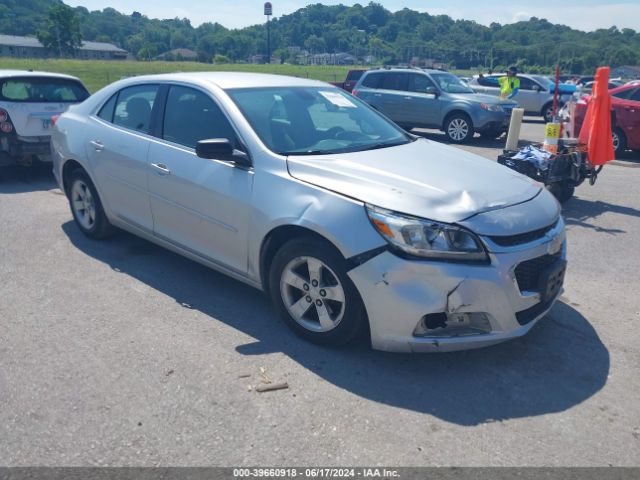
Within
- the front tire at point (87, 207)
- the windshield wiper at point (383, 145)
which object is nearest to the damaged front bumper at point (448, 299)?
the windshield wiper at point (383, 145)

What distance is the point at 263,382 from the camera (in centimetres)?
350

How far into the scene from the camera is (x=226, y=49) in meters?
121

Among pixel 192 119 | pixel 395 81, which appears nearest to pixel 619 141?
pixel 395 81

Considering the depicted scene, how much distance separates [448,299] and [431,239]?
0.35 meters

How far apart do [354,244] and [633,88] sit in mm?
10735

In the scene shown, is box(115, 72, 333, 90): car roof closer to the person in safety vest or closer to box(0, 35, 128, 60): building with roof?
the person in safety vest

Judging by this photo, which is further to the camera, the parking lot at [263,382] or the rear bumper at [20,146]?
the rear bumper at [20,146]

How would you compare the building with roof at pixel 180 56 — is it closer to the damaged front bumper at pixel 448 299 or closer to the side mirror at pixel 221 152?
the side mirror at pixel 221 152

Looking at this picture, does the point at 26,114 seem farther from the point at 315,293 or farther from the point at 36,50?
the point at 36,50

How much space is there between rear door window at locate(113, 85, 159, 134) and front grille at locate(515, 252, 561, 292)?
3214 millimetres

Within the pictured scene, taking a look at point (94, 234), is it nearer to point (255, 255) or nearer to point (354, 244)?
point (255, 255)

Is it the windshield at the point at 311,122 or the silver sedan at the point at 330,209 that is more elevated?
the windshield at the point at 311,122

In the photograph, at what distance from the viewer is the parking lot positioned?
2.92m

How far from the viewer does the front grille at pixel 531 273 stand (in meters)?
3.58
